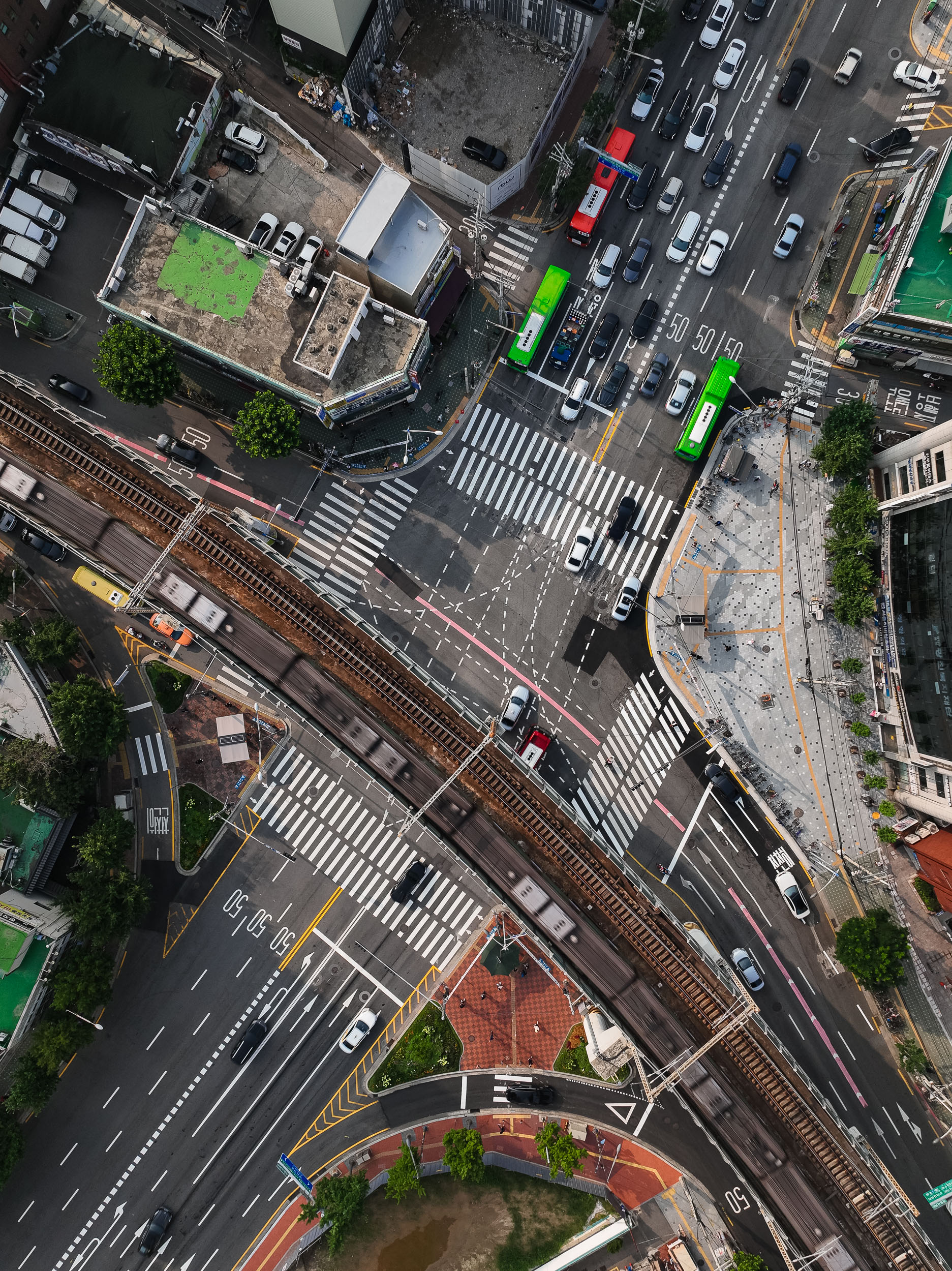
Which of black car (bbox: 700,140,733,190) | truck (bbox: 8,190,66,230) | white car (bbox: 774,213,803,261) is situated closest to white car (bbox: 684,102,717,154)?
black car (bbox: 700,140,733,190)

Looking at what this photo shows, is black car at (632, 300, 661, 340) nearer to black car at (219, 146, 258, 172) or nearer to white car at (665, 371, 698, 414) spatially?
white car at (665, 371, 698, 414)

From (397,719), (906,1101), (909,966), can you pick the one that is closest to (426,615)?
(397,719)

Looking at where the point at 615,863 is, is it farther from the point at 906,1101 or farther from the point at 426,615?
the point at 906,1101

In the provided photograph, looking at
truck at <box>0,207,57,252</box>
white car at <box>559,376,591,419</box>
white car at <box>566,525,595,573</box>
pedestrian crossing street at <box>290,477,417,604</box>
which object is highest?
white car at <box>559,376,591,419</box>

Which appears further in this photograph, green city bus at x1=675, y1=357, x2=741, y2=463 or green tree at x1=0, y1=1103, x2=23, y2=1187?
green city bus at x1=675, y1=357, x2=741, y2=463

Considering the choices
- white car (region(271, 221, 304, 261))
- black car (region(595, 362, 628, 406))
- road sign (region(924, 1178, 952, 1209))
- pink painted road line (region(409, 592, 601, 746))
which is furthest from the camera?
black car (region(595, 362, 628, 406))

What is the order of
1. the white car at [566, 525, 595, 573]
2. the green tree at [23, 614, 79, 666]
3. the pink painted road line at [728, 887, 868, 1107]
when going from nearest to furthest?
the green tree at [23, 614, 79, 666], the pink painted road line at [728, 887, 868, 1107], the white car at [566, 525, 595, 573]
